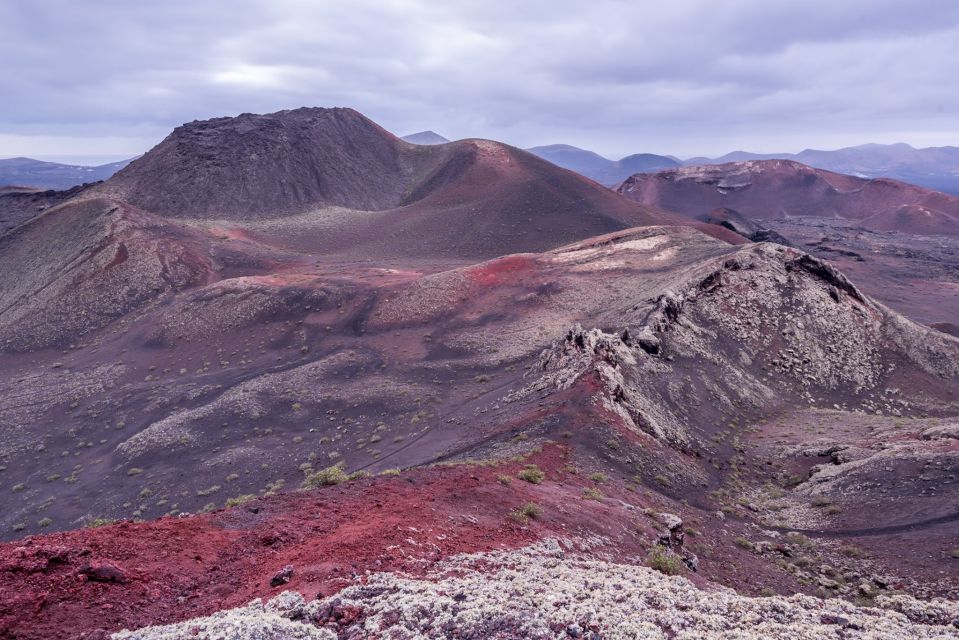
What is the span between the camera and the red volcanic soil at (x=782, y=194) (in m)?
106

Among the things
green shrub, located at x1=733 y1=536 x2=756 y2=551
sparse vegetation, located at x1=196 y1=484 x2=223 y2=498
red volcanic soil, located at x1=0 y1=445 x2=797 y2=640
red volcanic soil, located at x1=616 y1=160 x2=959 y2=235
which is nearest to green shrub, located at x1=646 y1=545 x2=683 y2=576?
red volcanic soil, located at x1=0 y1=445 x2=797 y2=640

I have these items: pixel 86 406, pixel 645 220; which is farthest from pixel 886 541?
pixel 645 220

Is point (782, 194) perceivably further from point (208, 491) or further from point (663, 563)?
point (663, 563)

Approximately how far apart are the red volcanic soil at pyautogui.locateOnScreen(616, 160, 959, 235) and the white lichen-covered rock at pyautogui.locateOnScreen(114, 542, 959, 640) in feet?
348

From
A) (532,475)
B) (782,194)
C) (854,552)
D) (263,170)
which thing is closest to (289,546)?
(532,475)

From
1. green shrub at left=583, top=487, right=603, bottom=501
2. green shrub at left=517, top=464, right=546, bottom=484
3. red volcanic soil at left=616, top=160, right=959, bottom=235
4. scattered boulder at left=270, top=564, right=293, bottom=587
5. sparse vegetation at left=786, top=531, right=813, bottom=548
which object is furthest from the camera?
red volcanic soil at left=616, top=160, right=959, bottom=235

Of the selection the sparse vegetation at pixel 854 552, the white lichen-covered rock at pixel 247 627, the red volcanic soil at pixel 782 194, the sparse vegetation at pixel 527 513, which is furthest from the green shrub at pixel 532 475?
the red volcanic soil at pixel 782 194

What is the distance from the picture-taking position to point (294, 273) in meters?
43.8

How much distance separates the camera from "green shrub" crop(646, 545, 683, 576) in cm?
958

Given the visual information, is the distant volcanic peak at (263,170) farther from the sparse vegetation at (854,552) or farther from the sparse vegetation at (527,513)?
the sparse vegetation at (854,552)

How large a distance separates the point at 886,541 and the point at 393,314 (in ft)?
88.4

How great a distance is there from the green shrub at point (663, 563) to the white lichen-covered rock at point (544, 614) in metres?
1.79

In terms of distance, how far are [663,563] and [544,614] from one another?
4198mm

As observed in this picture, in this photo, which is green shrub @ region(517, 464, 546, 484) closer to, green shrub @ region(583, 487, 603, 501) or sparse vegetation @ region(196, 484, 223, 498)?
green shrub @ region(583, 487, 603, 501)
